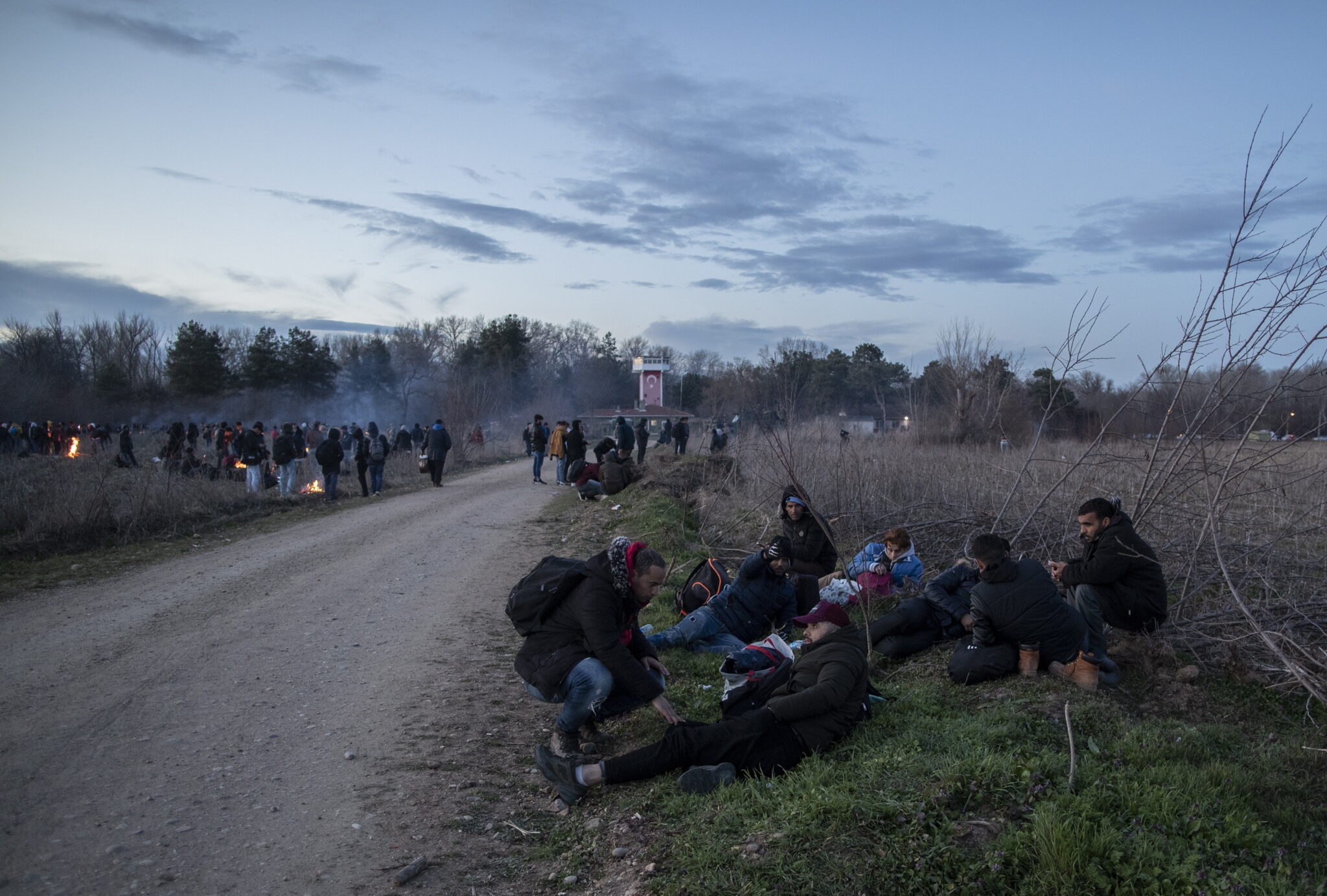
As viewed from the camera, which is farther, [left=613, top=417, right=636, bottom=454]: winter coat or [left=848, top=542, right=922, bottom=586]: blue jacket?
Answer: [left=613, top=417, right=636, bottom=454]: winter coat

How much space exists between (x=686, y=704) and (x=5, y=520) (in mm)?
10980

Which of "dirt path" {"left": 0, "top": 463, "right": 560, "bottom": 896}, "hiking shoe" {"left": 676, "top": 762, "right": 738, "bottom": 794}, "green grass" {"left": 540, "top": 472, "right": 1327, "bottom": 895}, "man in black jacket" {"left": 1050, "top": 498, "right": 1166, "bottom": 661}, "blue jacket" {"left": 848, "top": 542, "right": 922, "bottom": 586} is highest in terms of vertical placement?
"man in black jacket" {"left": 1050, "top": 498, "right": 1166, "bottom": 661}

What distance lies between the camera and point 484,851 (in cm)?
420

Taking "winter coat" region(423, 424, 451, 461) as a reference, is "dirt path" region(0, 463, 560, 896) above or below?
below

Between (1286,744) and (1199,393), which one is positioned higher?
(1199,393)

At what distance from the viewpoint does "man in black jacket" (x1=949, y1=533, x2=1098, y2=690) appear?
19.7 feet

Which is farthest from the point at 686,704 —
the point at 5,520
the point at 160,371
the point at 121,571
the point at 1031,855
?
the point at 160,371

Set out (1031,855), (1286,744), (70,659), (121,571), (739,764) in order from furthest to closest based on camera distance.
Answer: (121,571) → (70,659) → (1286,744) → (739,764) → (1031,855)

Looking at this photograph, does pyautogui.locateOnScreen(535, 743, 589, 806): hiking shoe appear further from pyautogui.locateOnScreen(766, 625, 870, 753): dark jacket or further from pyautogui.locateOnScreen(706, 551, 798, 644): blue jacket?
pyautogui.locateOnScreen(706, 551, 798, 644): blue jacket

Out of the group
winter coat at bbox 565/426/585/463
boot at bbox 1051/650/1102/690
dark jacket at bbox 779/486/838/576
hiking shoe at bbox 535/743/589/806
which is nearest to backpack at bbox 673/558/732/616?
dark jacket at bbox 779/486/838/576

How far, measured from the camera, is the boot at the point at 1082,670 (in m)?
5.86

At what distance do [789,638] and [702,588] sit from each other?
0.97m

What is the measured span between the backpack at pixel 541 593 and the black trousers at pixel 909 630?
3.21 metres

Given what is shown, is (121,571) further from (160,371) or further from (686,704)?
(160,371)
